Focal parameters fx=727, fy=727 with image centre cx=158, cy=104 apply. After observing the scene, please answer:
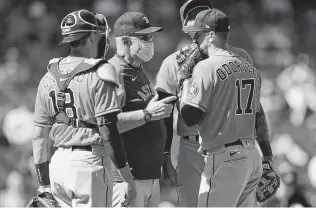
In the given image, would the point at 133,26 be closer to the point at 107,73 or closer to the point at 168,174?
the point at 107,73

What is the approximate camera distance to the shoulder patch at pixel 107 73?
13.9 ft

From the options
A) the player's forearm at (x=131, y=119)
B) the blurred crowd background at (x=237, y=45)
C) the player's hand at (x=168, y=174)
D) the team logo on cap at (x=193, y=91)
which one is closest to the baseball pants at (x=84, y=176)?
the player's forearm at (x=131, y=119)

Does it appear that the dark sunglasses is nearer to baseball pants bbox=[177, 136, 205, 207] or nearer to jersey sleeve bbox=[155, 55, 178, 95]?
jersey sleeve bbox=[155, 55, 178, 95]

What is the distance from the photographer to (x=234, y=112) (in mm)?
4641

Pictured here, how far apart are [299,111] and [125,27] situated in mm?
5875

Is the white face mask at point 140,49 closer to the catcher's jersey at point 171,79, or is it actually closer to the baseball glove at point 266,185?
the catcher's jersey at point 171,79

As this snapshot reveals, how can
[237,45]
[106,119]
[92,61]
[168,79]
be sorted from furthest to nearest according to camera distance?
[237,45] → [168,79] → [92,61] → [106,119]

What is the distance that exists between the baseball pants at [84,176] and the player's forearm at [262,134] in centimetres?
127

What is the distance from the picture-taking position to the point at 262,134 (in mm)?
5211

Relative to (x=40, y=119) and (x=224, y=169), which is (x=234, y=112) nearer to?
(x=224, y=169)

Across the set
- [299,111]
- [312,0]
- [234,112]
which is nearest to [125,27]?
[234,112]

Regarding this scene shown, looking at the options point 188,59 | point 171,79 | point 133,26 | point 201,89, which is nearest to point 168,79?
point 171,79

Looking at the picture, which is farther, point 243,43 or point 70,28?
point 243,43

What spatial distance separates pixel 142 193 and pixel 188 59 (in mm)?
1005
